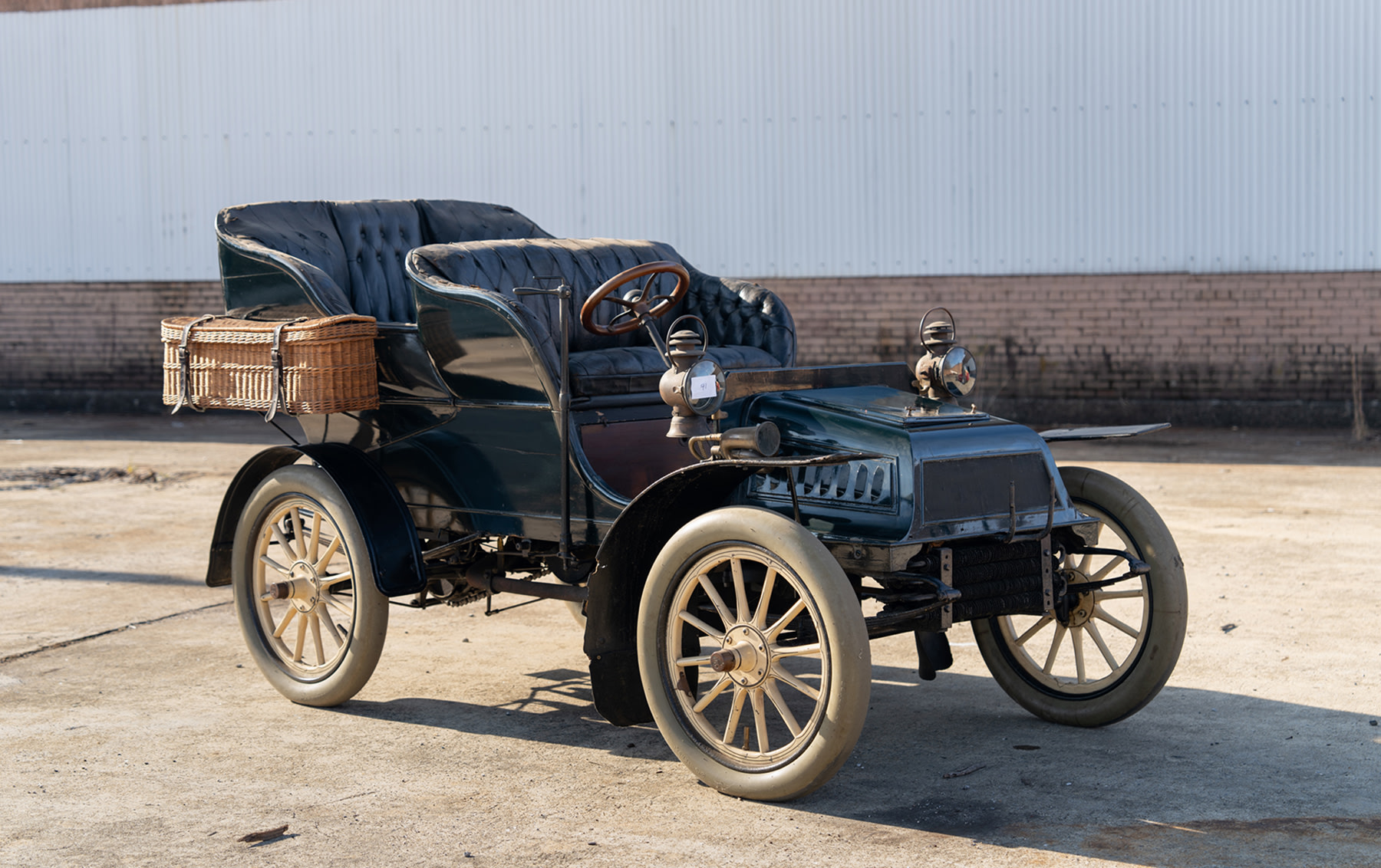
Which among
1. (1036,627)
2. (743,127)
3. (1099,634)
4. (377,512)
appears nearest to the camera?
(1099,634)

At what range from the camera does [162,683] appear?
18.3 feet

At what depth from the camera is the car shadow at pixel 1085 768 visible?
3.88 m

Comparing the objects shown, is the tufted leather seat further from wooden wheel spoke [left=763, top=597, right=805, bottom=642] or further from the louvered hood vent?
wooden wheel spoke [left=763, top=597, right=805, bottom=642]

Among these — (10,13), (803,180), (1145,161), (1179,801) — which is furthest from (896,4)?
(1179,801)

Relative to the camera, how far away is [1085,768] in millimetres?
4488

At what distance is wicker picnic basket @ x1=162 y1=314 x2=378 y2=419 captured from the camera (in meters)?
5.12

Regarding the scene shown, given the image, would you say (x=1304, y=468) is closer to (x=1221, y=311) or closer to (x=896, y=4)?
(x=1221, y=311)

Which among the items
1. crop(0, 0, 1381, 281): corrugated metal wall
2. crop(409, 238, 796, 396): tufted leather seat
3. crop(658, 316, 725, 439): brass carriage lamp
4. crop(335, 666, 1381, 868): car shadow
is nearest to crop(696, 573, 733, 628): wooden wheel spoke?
crop(658, 316, 725, 439): brass carriage lamp

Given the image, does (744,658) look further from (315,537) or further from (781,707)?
(315,537)

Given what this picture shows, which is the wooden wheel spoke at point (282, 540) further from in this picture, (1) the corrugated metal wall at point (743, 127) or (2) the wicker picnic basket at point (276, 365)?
(1) the corrugated metal wall at point (743, 127)

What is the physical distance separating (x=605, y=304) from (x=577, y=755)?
2.15 meters

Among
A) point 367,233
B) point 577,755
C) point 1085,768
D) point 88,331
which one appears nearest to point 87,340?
point 88,331

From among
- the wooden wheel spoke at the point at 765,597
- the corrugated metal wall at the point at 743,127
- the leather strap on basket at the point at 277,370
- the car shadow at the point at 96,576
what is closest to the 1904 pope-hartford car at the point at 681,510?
the wooden wheel spoke at the point at 765,597

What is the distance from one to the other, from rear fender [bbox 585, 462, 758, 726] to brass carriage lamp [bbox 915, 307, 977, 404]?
833mm
